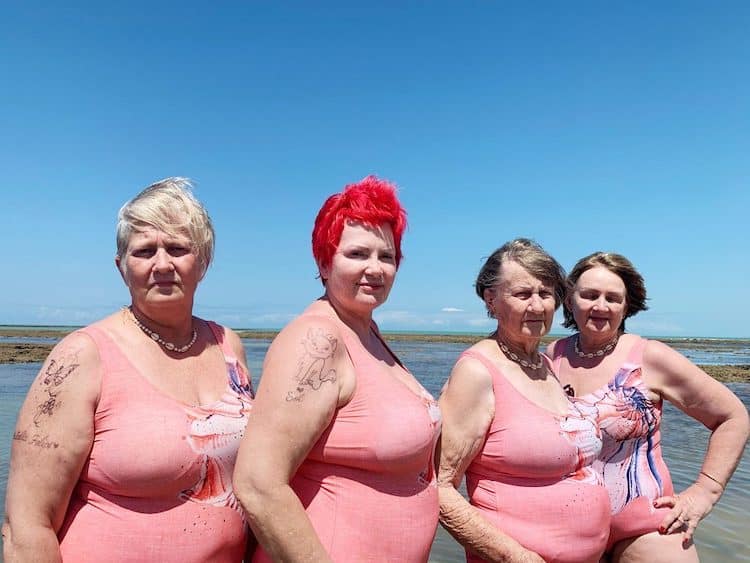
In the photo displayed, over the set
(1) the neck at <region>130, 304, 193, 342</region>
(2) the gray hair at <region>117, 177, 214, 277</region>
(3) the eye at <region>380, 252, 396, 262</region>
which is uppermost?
(2) the gray hair at <region>117, 177, 214, 277</region>

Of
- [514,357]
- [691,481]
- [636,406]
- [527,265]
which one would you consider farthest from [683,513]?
[691,481]

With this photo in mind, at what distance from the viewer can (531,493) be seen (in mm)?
3213

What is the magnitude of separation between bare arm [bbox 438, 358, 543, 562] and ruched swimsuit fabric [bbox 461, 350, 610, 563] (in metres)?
0.07

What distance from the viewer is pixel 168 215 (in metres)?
2.72

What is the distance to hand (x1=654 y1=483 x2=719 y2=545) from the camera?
12.2ft

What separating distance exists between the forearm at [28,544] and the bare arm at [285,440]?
0.82 meters

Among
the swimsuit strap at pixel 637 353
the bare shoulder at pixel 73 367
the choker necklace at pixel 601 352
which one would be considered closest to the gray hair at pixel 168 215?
the bare shoulder at pixel 73 367

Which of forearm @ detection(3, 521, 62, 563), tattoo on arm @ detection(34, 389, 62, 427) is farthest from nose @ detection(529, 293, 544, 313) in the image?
forearm @ detection(3, 521, 62, 563)

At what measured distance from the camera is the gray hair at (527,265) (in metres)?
3.43

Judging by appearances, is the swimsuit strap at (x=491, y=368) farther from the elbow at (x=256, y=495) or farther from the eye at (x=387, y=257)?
the elbow at (x=256, y=495)

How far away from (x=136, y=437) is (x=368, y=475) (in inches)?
37.6

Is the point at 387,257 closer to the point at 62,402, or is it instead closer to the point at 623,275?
the point at 62,402

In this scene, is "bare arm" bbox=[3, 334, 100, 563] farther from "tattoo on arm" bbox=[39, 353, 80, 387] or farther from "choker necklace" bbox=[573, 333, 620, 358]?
"choker necklace" bbox=[573, 333, 620, 358]

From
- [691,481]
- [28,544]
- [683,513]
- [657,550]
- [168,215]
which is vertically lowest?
[691,481]
